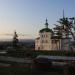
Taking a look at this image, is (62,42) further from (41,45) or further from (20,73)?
(20,73)

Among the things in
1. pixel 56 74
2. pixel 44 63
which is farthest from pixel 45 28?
pixel 56 74

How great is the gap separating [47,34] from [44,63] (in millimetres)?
29584

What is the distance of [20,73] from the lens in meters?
8.81

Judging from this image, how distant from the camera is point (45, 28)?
138 ft

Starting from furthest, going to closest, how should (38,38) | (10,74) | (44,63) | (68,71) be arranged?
(38,38), (44,63), (10,74), (68,71)

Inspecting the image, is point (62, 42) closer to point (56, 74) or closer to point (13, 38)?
point (13, 38)

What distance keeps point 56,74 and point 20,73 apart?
1524 millimetres

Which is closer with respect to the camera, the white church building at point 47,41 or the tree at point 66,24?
the tree at point 66,24

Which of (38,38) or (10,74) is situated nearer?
(10,74)

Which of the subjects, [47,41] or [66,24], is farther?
[47,41]

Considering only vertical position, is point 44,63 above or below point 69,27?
below

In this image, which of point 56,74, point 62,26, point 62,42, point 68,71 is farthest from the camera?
point 62,42

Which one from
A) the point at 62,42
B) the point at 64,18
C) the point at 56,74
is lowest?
the point at 56,74

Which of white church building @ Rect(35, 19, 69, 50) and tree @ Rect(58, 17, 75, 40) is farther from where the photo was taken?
white church building @ Rect(35, 19, 69, 50)
